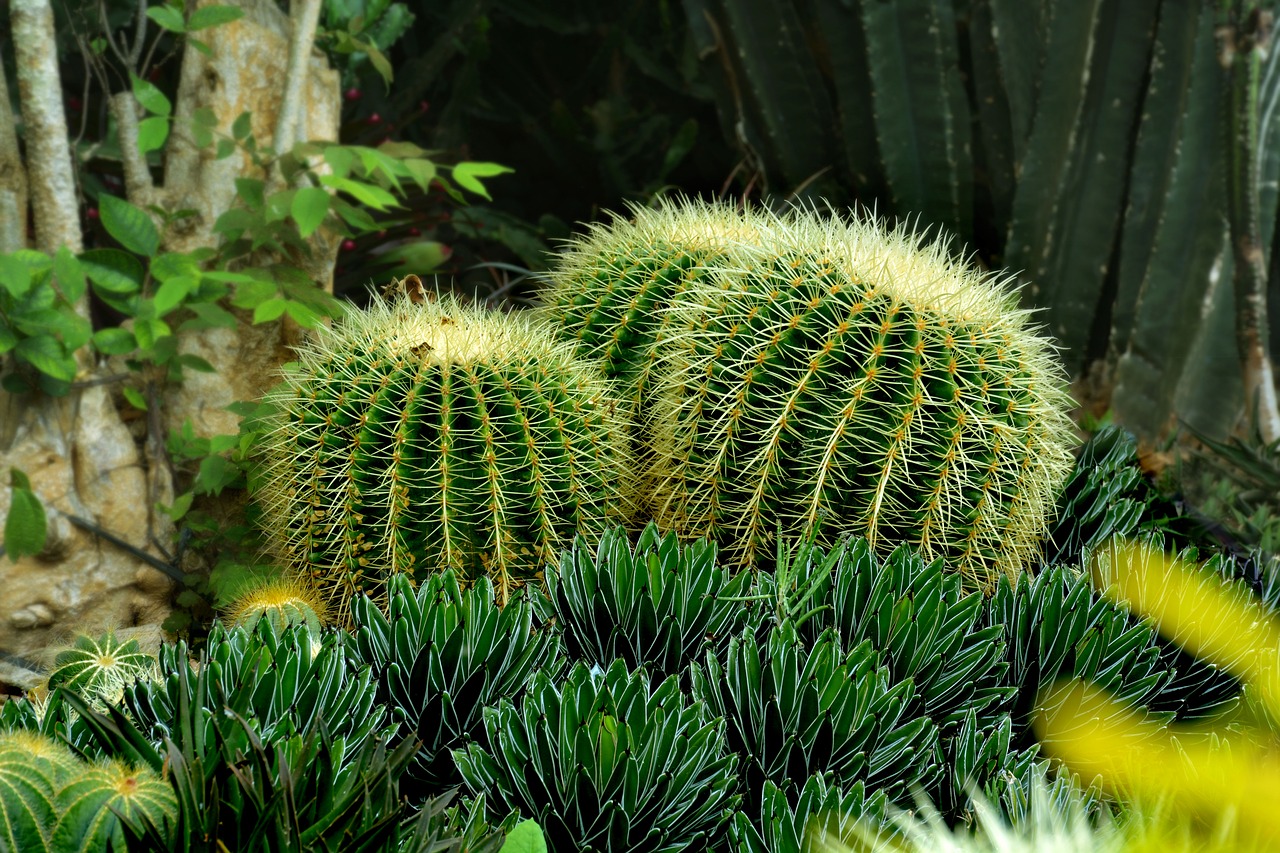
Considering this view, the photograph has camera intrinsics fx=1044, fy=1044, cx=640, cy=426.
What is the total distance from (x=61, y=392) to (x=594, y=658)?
1179mm

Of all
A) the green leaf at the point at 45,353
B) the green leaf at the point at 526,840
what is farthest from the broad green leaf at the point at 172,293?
the green leaf at the point at 526,840

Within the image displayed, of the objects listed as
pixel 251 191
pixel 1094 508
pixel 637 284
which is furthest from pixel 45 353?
pixel 1094 508

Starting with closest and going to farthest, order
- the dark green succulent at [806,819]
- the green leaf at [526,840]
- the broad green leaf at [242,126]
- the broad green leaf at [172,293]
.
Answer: the green leaf at [526,840] < the dark green succulent at [806,819] < the broad green leaf at [172,293] < the broad green leaf at [242,126]

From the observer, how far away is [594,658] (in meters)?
1.31

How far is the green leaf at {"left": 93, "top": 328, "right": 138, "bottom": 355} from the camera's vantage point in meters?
1.85

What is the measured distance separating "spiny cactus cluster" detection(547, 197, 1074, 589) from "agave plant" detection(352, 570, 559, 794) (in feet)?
1.51

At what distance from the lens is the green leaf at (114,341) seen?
6.06 feet

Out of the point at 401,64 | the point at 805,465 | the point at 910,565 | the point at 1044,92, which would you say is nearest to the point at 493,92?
the point at 401,64

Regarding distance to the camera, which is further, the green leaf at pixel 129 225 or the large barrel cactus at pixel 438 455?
the green leaf at pixel 129 225

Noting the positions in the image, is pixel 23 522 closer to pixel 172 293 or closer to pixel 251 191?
pixel 172 293

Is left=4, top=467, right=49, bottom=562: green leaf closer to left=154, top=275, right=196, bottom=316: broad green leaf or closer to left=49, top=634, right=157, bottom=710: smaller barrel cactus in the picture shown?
left=154, top=275, right=196, bottom=316: broad green leaf

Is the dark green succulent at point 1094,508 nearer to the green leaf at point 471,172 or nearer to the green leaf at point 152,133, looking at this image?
the green leaf at point 471,172

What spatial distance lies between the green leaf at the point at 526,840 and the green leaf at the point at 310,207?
1346mm

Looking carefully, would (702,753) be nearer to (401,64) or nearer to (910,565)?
(910,565)
